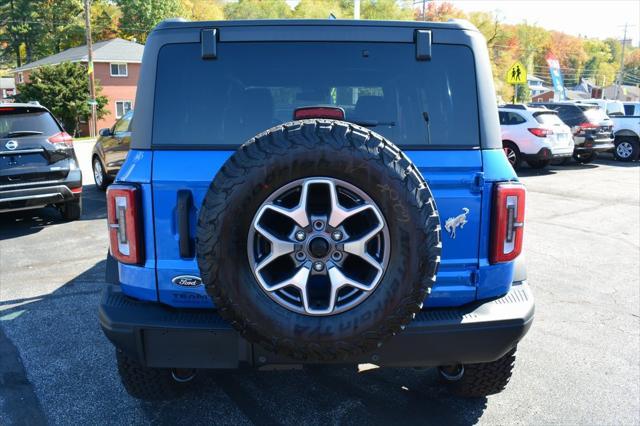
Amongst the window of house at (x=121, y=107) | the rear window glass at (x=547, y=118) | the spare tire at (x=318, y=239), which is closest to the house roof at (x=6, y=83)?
the window of house at (x=121, y=107)

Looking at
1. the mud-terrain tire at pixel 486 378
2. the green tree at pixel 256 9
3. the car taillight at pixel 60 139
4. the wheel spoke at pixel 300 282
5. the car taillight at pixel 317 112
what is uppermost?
the green tree at pixel 256 9

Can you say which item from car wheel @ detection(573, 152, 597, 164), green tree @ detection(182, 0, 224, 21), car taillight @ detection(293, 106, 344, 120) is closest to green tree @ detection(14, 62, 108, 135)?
green tree @ detection(182, 0, 224, 21)

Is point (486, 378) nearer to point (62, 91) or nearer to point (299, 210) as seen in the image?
point (299, 210)

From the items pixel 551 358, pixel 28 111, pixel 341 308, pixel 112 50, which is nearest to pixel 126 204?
pixel 341 308

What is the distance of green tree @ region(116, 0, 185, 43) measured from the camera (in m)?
59.4

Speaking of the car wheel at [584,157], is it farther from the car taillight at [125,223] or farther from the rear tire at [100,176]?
the car taillight at [125,223]

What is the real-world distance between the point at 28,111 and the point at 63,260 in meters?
2.45

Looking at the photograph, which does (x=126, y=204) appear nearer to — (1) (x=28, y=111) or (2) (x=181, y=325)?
(2) (x=181, y=325)

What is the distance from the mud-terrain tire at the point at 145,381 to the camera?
115 inches

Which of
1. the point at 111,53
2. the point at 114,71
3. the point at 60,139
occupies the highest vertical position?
the point at 111,53

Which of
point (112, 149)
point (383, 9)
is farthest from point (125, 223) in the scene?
point (383, 9)

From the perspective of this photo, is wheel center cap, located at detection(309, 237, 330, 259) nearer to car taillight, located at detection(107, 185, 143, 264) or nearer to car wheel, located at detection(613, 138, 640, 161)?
car taillight, located at detection(107, 185, 143, 264)

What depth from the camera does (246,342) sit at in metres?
2.38

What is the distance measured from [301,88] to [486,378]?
1935mm
